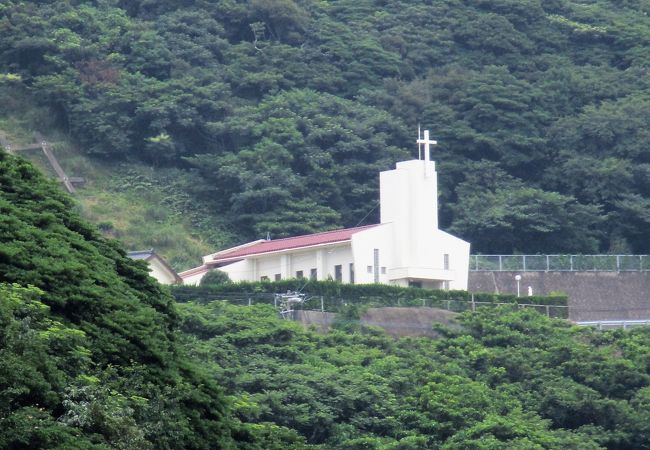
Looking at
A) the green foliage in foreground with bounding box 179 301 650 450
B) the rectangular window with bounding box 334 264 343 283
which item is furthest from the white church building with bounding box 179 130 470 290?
the green foliage in foreground with bounding box 179 301 650 450

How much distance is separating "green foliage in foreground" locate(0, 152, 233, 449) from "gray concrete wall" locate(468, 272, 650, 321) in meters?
24.1

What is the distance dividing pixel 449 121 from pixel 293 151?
18.8 ft

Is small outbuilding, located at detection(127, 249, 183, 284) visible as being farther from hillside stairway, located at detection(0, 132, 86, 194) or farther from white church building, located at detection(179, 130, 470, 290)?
hillside stairway, located at detection(0, 132, 86, 194)

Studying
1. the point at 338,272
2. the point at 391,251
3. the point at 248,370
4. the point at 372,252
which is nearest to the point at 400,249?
the point at 391,251

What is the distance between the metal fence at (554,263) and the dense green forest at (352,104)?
8.48 ft

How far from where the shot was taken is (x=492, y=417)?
32.2m

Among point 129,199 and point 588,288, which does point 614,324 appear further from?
point 129,199

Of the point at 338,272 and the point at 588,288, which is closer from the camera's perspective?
the point at 338,272

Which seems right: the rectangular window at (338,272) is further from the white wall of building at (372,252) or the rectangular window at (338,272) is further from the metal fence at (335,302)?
Result: the metal fence at (335,302)

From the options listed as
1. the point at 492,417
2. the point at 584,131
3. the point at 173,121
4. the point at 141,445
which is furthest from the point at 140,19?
the point at 141,445

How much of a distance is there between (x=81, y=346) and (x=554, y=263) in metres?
29.1

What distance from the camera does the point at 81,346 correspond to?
17.0 m

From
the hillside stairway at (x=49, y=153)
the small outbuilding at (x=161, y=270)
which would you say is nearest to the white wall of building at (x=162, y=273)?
the small outbuilding at (x=161, y=270)

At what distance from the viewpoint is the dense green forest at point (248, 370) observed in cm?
1595
